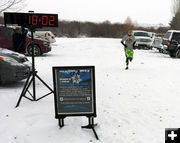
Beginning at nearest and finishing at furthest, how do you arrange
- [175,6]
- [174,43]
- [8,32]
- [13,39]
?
[13,39], [8,32], [174,43], [175,6]

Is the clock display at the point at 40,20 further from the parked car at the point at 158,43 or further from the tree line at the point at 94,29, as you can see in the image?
the tree line at the point at 94,29

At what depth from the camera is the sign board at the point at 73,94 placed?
437cm

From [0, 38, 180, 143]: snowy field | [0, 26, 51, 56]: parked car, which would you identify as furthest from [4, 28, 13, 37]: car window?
[0, 38, 180, 143]: snowy field

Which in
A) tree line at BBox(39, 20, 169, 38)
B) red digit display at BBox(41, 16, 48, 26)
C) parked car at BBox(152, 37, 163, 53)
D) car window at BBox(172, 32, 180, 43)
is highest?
tree line at BBox(39, 20, 169, 38)

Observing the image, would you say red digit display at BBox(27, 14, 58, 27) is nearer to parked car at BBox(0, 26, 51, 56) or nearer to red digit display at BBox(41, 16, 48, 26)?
red digit display at BBox(41, 16, 48, 26)

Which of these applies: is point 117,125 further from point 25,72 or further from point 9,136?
point 25,72

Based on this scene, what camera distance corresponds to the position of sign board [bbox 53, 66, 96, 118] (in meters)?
4.37

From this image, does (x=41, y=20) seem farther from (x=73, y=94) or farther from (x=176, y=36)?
(x=176, y=36)

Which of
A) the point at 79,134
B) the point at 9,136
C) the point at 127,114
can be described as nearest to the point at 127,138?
the point at 79,134

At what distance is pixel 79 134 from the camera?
4.42 metres

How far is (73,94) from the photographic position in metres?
4.39

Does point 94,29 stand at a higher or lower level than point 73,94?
higher

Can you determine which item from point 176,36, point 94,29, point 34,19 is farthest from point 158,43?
point 94,29

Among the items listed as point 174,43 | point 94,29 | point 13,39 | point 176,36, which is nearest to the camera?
point 13,39
